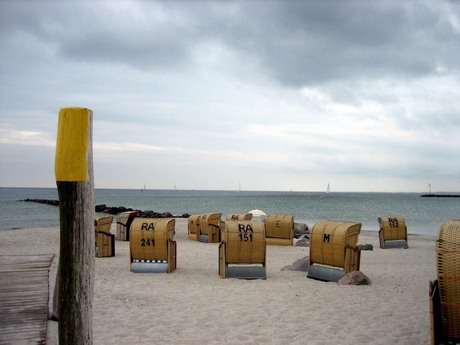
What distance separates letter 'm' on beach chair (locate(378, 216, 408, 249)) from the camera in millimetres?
25391

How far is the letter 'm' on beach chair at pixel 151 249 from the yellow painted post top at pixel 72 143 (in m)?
11.6

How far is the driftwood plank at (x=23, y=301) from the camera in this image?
694 cm

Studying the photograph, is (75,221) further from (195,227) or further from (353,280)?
(195,227)

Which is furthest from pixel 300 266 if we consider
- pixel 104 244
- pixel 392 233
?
pixel 392 233

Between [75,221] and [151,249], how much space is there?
38.9 ft

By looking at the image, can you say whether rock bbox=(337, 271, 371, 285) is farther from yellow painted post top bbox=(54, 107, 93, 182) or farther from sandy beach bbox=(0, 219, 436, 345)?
yellow painted post top bbox=(54, 107, 93, 182)

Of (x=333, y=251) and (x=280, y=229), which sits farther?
(x=280, y=229)

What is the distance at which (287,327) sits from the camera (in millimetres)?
8766

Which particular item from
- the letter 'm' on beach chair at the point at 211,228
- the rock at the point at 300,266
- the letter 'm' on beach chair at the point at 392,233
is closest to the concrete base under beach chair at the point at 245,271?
the rock at the point at 300,266

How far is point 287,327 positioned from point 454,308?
131 inches

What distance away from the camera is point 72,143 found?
382cm

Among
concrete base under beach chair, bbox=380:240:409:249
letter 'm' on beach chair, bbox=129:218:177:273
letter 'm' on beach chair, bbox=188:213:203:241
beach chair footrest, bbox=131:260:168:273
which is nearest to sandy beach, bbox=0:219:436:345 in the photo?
beach chair footrest, bbox=131:260:168:273

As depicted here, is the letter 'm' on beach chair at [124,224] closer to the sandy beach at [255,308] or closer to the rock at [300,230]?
the sandy beach at [255,308]

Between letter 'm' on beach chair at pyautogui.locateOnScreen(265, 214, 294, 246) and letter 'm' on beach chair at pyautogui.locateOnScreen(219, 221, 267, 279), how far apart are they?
35.6 feet
